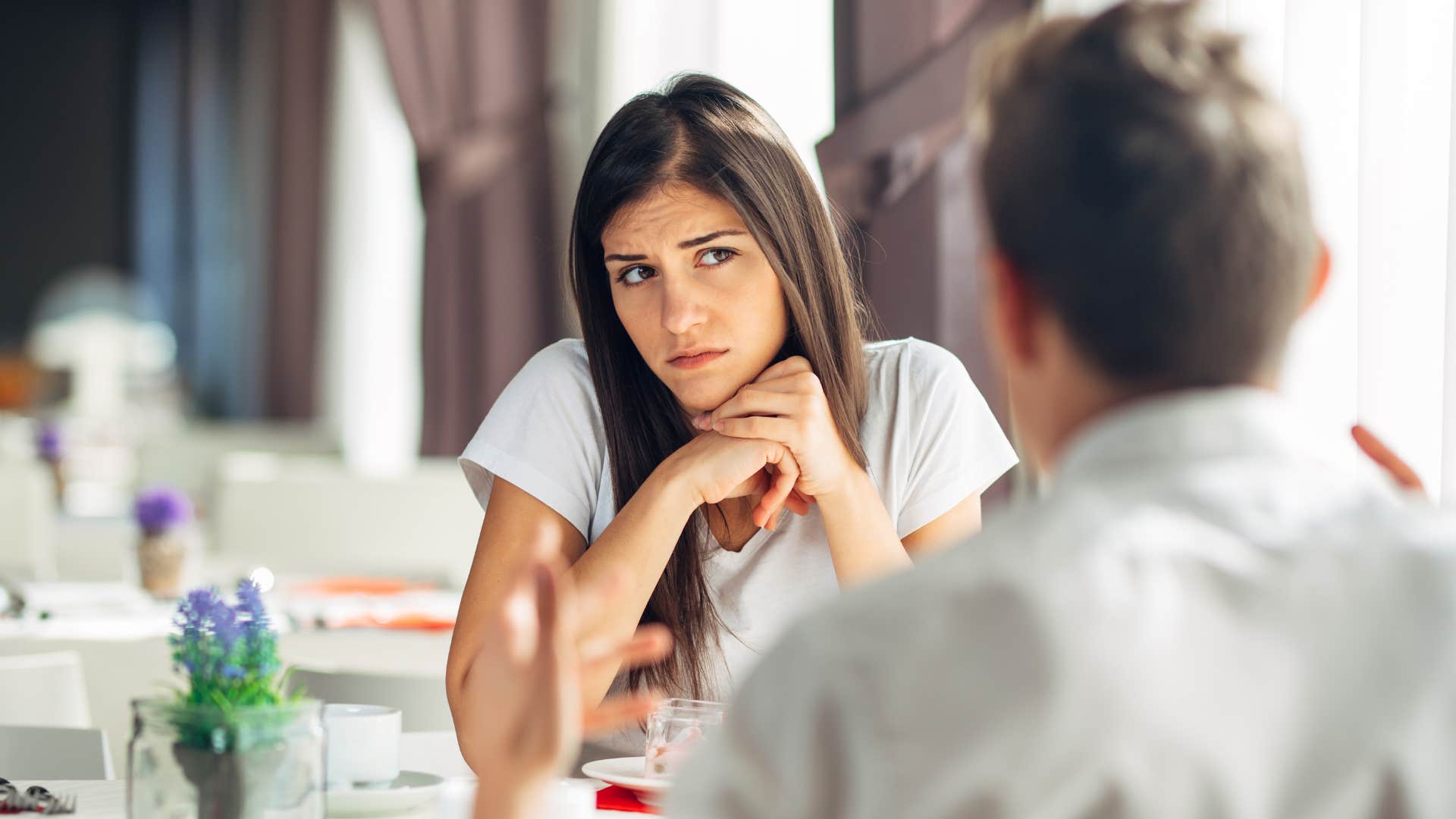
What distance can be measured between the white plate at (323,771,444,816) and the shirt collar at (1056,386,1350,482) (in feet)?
2.41

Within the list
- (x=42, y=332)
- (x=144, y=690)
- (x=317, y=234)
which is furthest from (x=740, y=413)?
(x=42, y=332)

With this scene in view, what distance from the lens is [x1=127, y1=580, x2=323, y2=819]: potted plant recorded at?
0.94m

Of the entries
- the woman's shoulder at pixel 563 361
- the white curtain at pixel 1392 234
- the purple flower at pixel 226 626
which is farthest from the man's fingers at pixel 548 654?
the white curtain at pixel 1392 234

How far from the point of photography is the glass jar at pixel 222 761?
0.94m

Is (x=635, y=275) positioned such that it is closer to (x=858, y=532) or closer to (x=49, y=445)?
(x=858, y=532)

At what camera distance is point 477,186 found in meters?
4.58

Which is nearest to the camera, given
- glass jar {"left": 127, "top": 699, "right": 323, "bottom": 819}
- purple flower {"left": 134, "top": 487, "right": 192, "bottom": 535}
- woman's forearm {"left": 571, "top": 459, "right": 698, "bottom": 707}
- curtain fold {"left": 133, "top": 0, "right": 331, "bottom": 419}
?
glass jar {"left": 127, "top": 699, "right": 323, "bottom": 819}

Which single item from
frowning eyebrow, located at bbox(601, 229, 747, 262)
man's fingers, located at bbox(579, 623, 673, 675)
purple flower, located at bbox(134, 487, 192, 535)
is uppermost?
frowning eyebrow, located at bbox(601, 229, 747, 262)

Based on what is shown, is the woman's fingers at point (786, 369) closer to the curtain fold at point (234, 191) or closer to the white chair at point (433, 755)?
the white chair at point (433, 755)

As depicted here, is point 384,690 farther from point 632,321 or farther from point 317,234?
point 317,234

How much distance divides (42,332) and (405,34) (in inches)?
205

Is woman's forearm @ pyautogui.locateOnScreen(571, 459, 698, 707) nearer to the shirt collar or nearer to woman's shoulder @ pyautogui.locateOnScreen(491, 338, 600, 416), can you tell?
woman's shoulder @ pyautogui.locateOnScreen(491, 338, 600, 416)

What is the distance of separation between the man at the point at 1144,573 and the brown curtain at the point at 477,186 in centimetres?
383

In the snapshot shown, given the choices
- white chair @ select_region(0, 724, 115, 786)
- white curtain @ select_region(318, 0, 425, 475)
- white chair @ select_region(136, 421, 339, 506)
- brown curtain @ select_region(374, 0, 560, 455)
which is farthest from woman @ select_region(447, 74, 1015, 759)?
white chair @ select_region(136, 421, 339, 506)
